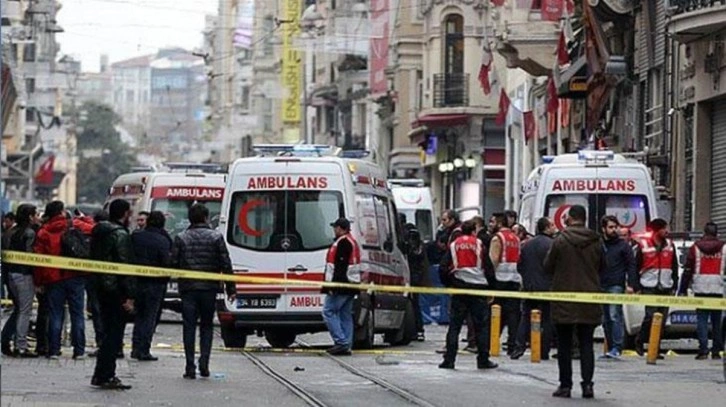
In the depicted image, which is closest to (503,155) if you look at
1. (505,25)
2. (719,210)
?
(505,25)

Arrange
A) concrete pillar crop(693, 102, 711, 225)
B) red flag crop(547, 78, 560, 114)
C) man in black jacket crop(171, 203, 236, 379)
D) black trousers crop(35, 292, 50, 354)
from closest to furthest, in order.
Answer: man in black jacket crop(171, 203, 236, 379) < black trousers crop(35, 292, 50, 354) < concrete pillar crop(693, 102, 711, 225) < red flag crop(547, 78, 560, 114)

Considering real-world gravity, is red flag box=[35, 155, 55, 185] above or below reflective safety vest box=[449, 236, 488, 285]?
above

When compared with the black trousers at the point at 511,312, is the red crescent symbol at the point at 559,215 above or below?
above

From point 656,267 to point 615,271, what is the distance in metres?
1.22

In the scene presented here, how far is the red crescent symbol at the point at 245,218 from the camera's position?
1096 inches

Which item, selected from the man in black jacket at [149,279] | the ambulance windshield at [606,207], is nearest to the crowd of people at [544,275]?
the ambulance windshield at [606,207]

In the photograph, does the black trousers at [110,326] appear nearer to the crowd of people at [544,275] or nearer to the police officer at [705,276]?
the crowd of people at [544,275]

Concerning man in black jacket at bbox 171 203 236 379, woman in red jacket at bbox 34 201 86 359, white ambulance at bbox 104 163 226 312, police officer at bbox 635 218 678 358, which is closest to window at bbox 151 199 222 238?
white ambulance at bbox 104 163 226 312

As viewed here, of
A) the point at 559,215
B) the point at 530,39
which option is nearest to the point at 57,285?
the point at 559,215

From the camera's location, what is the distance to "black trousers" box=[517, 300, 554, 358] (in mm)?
26039

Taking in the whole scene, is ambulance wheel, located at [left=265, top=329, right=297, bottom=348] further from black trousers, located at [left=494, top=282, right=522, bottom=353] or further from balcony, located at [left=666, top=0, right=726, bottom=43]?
balcony, located at [left=666, top=0, right=726, bottom=43]

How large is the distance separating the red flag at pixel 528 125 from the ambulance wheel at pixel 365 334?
29.0m

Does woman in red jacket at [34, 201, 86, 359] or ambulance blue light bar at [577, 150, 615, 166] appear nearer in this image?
woman in red jacket at [34, 201, 86, 359]

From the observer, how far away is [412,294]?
30.9 meters
